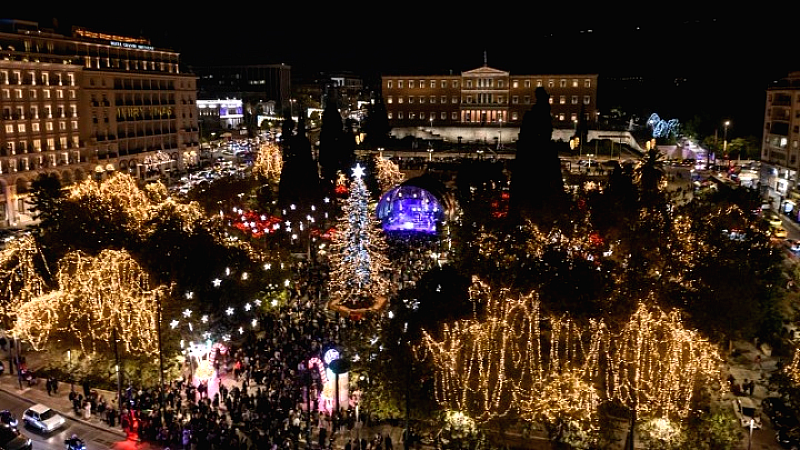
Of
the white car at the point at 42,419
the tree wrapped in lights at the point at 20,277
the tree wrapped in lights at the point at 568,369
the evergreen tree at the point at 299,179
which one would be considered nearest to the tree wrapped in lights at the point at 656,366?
the tree wrapped in lights at the point at 568,369

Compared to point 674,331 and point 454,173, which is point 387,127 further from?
point 674,331

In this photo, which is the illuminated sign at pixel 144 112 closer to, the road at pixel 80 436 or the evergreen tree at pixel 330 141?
the evergreen tree at pixel 330 141

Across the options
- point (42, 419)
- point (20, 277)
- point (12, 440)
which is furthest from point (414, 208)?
point (12, 440)

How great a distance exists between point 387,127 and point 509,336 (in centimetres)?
7257

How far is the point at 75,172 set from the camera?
66500 millimetres

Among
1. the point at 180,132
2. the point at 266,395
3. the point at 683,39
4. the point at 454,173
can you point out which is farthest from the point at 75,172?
the point at 683,39

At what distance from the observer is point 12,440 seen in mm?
22000

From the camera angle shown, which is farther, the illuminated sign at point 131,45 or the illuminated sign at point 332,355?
the illuminated sign at point 131,45

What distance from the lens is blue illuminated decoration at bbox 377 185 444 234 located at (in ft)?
168

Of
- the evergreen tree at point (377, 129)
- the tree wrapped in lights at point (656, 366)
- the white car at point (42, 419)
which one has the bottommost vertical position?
the white car at point (42, 419)

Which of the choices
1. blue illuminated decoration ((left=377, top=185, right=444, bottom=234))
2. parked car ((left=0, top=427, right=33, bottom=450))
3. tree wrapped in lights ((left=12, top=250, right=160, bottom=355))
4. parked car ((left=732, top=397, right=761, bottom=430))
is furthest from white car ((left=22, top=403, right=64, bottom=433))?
blue illuminated decoration ((left=377, top=185, right=444, bottom=234))

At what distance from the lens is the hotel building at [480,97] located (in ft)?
335

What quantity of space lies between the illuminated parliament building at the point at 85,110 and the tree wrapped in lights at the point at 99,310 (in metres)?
24.8

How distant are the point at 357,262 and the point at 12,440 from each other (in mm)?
16109
